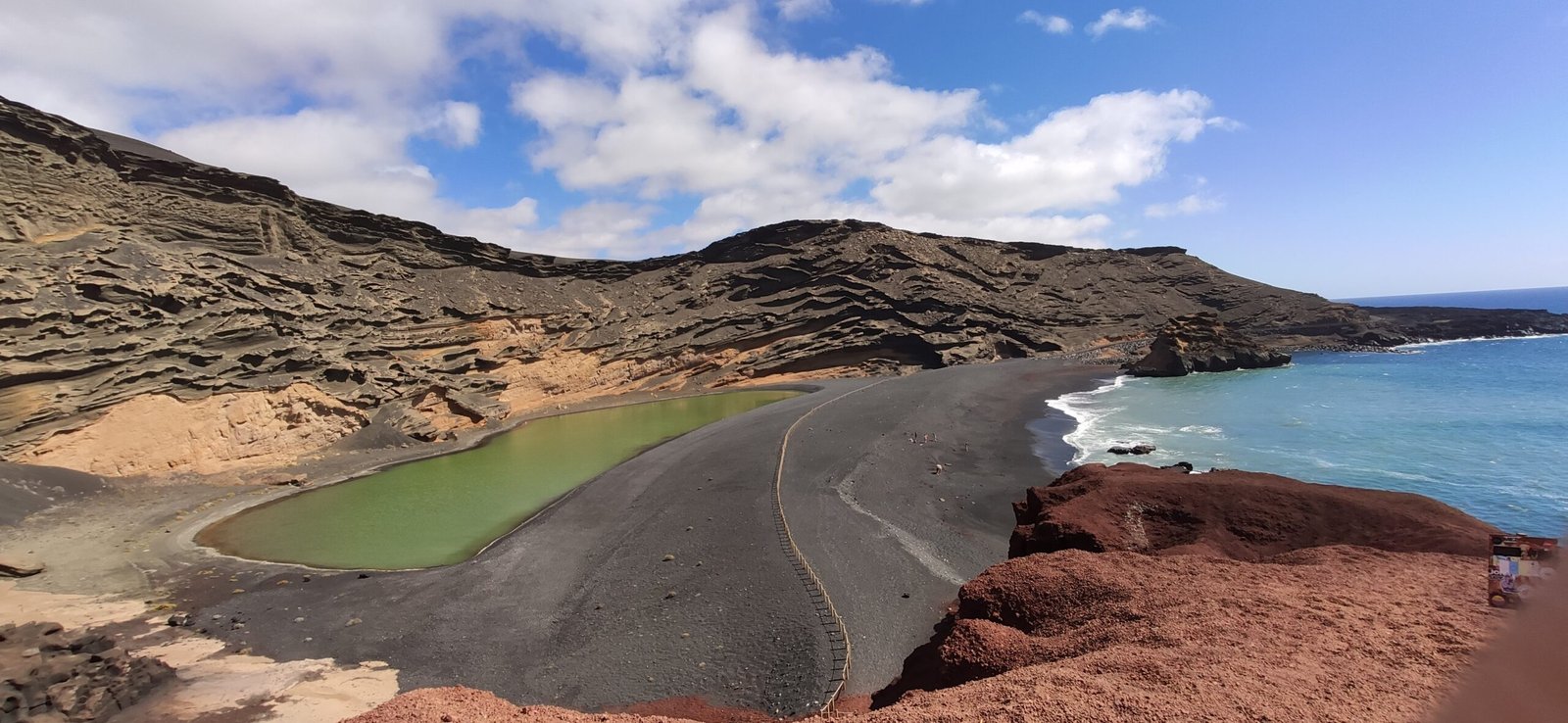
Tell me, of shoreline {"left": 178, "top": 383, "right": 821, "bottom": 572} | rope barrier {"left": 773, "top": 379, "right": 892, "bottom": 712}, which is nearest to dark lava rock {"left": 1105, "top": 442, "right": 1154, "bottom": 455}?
rope barrier {"left": 773, "top": 379, "right": 892, "bottom": 712}

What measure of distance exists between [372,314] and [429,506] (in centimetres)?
1719

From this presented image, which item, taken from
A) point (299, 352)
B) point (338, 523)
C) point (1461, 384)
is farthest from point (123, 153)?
point (1461, 384)

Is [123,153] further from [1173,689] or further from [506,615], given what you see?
[1173,689]

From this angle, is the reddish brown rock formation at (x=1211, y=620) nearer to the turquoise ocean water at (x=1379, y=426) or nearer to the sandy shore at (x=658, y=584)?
the sandy shore at (x=658, y=584)

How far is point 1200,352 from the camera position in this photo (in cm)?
4534

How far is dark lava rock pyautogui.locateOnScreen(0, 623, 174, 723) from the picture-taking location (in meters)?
8.49

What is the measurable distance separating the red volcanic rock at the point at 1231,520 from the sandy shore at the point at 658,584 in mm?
3115

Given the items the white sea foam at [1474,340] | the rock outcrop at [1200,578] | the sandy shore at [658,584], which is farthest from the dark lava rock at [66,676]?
the white sea foam at [1474,340]

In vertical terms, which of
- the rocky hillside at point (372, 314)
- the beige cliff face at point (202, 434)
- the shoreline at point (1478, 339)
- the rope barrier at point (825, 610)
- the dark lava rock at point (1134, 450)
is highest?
the rocky hillside at point (372, 314)

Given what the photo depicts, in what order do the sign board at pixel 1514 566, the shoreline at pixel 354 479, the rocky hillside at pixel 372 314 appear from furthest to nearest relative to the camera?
1. the rocky hillside at pixel 372 314
2. the shoreline at pixel 354 479
3. the sign board at pixel 1514 566

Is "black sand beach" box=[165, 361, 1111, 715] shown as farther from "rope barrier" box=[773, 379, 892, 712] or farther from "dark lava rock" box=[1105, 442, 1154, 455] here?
"dark lava rock" box=[1105, 442, 1154, 455]

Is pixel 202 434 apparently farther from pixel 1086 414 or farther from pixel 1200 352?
pixel 1200 352

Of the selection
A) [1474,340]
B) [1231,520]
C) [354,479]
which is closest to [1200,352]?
[1474,340]

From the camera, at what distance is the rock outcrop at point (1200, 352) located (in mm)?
44250
